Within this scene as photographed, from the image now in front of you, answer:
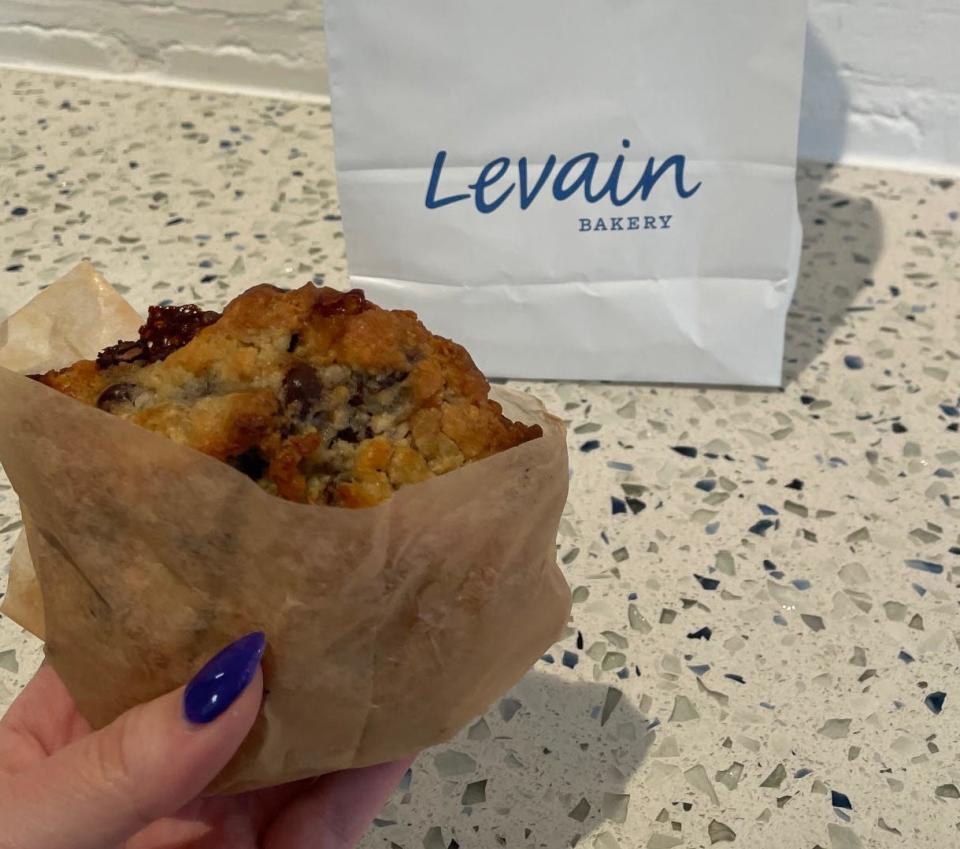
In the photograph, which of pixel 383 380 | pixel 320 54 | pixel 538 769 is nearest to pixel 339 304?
pixel 383 380

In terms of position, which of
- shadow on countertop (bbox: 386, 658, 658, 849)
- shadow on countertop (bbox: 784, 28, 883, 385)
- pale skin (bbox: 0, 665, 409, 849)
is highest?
pale skin (bbox: 0, 665, 409, 849)

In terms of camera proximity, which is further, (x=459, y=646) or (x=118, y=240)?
(x=118, y=240)

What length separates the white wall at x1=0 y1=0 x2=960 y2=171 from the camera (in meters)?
1.24

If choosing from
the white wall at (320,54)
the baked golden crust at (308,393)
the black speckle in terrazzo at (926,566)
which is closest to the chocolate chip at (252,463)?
the baked golden crust at (308,393)

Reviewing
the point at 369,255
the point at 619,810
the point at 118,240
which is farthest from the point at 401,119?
the point at 619,810

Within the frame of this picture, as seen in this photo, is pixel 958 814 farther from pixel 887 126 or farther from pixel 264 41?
pixel 264 41

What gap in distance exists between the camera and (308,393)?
460 mm

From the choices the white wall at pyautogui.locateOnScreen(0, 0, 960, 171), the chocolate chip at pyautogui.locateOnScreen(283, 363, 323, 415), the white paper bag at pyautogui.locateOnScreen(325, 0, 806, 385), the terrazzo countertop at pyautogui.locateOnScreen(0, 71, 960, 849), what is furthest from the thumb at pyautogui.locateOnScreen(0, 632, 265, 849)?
the white wall at pyautogui.locateOnScreen(0, 0, 960, 171)

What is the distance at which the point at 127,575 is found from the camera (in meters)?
0.44

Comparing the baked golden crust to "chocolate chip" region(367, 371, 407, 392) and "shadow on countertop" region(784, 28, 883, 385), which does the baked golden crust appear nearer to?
"chocolate chip" region(367, 371, 407, 392)

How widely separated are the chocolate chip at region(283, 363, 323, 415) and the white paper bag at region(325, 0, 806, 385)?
46 cm

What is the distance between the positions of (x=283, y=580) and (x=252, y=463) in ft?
0.19

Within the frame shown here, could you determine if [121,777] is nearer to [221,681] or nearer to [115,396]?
[221,681]

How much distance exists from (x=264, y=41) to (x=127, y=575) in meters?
1.21
